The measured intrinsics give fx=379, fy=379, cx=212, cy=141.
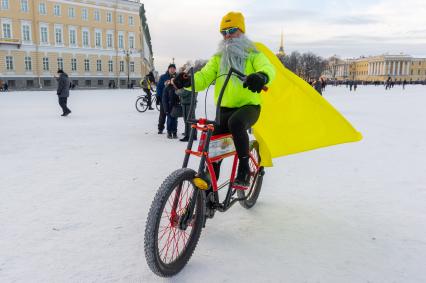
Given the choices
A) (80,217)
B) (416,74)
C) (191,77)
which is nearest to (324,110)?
(191,77)

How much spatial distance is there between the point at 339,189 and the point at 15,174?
444cm

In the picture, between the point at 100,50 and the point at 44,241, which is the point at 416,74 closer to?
the point at 100,50

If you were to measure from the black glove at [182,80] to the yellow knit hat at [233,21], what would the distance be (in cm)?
54

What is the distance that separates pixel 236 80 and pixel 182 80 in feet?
1.56

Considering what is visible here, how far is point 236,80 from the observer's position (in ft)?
10.6

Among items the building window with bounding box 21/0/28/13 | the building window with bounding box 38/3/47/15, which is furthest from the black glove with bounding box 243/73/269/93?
the building window with bounding box 38/3/47/15

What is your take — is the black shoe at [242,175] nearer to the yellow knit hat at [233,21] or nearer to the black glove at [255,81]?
the black glove at [255,81]

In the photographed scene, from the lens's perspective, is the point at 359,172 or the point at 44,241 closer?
the point at 44,241

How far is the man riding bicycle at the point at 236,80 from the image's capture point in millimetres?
3098

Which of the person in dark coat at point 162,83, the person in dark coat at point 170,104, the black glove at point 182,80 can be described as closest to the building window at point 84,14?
the person in dark coat at point 162,83

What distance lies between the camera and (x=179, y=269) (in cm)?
271

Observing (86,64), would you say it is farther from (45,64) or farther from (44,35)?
(44,35)

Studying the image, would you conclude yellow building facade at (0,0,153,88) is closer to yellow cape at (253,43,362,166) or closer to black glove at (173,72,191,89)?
yellow cape at (253,43,362,166)

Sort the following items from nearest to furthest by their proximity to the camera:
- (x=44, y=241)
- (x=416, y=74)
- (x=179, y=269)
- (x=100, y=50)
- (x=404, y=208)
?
(x=179, y=269), (x=44, y=241), (x=404, y=208), (x=100, y=50), (x=416, y=74)
